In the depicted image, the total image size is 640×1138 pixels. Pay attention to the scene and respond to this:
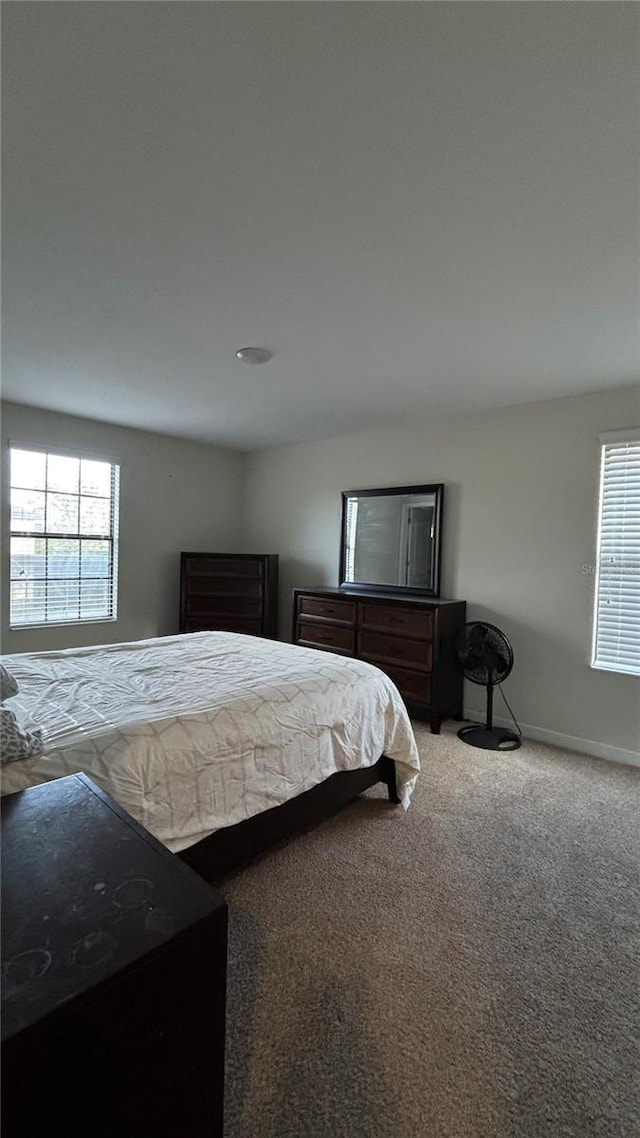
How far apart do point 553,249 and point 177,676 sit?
2278 mm

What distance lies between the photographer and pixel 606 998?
1.41m

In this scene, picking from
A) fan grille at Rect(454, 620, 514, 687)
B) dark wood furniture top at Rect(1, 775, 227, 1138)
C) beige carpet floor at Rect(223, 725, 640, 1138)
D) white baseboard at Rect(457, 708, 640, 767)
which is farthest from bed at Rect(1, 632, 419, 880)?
white baseboard at Rect(457, 708, 640, 767)

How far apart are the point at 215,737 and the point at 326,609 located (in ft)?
8.17

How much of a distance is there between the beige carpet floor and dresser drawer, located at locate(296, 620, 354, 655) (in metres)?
1.69

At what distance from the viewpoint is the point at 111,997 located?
580 mm

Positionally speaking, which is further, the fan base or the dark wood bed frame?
the fan base

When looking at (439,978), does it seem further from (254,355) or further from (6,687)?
(254,355)

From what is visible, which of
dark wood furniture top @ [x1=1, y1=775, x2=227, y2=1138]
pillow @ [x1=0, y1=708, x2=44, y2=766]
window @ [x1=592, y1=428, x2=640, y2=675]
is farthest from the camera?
window @ [x1=592, y1=428, x2=640, y2=675]

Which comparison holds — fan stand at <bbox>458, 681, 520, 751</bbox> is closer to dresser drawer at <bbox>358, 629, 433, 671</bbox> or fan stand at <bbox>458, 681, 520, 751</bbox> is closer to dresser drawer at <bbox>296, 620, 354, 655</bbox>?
dresser drawer at <bbox>358, 629, 433, 671</bbox>

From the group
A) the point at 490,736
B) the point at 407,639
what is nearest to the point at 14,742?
the point at 407,639

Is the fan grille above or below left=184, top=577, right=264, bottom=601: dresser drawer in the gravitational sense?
below

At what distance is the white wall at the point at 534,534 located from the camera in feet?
10.4

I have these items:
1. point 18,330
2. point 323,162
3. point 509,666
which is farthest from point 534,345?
point 18,330

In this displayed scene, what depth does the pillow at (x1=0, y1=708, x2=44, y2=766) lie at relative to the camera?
1.32 meters
